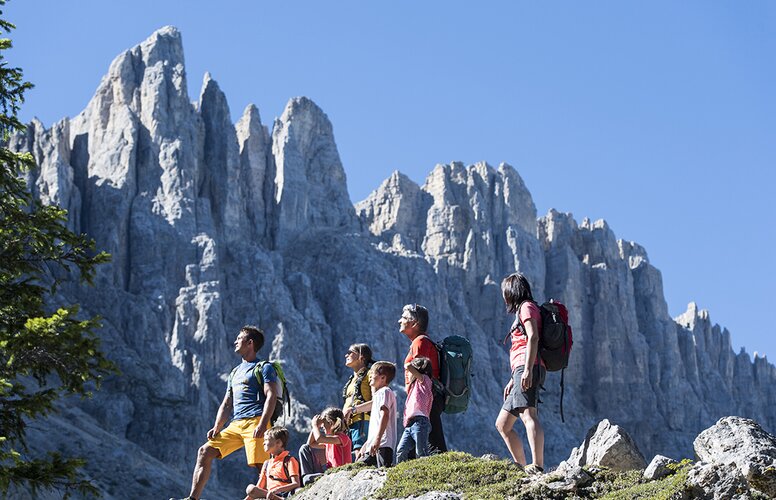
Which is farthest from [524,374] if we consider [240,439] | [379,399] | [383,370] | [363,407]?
[240,439]

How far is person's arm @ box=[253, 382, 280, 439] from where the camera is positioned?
650 inches

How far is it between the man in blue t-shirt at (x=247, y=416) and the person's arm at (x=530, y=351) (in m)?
3.70

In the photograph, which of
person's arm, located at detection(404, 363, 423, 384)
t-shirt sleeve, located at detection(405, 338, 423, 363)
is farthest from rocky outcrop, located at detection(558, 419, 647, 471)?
t-shirt sleeve, located at detection(405, 338, 423, 363)

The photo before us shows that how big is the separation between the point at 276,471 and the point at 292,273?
3761 inches

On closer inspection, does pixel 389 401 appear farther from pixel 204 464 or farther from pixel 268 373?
pixel 204 464

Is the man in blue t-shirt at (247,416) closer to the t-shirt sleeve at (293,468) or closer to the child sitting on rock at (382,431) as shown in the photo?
the t-shirt sleeve at (293,468)

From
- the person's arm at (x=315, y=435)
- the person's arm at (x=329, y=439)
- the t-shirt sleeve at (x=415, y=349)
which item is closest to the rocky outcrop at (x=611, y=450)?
the t-shirt sleeve at (x=415, y=349)

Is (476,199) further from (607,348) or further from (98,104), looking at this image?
(98,104)

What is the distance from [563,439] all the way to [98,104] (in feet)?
171

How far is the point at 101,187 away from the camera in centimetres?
10531

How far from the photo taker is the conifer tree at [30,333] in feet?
50.2

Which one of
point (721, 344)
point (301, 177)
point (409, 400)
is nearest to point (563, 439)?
point (301, 177)

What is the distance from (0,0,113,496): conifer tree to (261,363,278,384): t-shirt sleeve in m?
2.08

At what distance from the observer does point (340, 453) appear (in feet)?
56.1
